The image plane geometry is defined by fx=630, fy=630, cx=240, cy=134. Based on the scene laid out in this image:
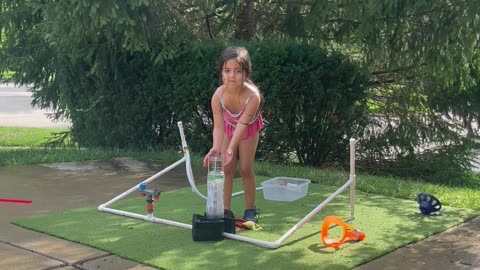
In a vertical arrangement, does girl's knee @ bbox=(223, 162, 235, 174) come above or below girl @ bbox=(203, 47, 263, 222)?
below

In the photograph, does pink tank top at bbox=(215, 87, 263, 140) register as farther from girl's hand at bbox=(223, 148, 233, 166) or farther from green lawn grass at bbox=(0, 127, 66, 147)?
green lawn grass at bbox=(0, 127, 66, 147)

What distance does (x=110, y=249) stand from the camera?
475 cm

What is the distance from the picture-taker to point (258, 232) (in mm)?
5246

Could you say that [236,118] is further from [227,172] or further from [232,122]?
[227,172]

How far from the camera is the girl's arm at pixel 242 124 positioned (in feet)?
16.9

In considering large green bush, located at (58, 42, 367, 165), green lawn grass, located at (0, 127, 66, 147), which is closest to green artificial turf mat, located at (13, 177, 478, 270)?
large green bush, located at (58, 42, 367, 165)

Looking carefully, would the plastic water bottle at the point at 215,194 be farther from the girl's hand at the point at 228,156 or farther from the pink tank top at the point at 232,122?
the pink tank top at the point at 232,122

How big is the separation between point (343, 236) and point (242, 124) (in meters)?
1.21

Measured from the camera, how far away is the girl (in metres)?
5.18

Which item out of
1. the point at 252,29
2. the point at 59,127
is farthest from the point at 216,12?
the point at 59,127

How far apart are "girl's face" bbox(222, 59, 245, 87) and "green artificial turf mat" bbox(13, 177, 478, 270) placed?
4.10 feet

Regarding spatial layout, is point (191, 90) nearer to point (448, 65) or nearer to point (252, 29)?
point (252, 29)

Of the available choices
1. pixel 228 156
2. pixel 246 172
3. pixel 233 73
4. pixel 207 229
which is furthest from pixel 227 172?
pixel 233 73

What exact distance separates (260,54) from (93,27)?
238 centimetres
